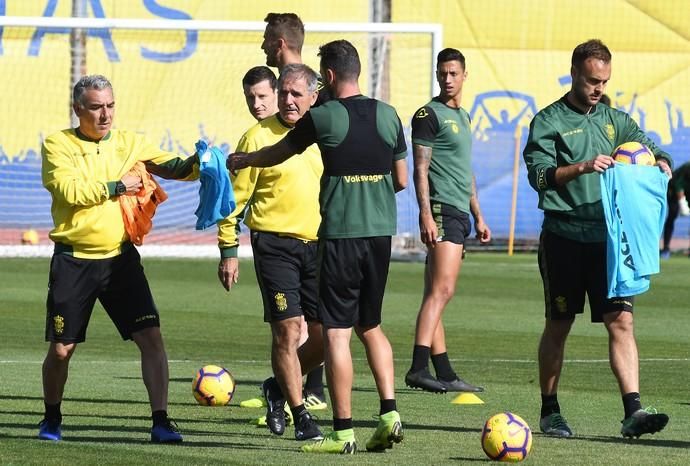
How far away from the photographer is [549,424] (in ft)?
29.9

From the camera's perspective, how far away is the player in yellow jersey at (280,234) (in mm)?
9188

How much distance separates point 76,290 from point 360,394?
2952 millimetres

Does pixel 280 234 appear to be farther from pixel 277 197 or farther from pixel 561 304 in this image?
pixel 561 304

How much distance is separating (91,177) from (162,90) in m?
20.7

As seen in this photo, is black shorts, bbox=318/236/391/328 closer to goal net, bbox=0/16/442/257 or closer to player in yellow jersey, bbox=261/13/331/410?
player in yellow jersey, bbox=261/13/331/410

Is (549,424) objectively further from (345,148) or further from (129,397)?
(129,397)

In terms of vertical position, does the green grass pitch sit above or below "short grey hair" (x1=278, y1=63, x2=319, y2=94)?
below

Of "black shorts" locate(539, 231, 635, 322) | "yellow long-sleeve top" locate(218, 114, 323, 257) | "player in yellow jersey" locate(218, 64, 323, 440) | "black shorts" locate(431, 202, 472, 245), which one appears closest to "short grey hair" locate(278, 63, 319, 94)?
"player in yellow jersey" locate(218, 64, 323, 440)

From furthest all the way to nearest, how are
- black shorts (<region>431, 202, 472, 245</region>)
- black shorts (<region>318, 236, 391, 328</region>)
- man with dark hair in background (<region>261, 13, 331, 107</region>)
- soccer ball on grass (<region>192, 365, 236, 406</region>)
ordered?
black shorts (<region>431, 202, 472, 245</region>) < soccer ball on grass (<region>192, 365, 236, 406</region>) < man with dark hair in background (<region>261, 13, 331, 107</region>) < black shorts (<region>318, 236, 391, 328</region>)

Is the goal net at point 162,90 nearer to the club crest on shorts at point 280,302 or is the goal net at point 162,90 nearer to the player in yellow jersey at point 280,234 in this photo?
the player in yellow jersey at point 280,234

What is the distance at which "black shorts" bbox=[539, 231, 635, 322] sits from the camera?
9055mm

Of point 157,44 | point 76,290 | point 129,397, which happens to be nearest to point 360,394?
point 129,397

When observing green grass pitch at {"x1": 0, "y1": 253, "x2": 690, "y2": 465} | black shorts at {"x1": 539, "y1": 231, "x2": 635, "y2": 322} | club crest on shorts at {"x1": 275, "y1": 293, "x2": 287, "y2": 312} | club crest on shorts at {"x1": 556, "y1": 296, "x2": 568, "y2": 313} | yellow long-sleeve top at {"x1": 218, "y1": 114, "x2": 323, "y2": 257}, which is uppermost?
yellow long-sleeve top at {"x1": 218, "y1": 114, "x2": 323, "y2": 257}

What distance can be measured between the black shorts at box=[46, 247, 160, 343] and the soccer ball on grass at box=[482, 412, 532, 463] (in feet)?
6.54
